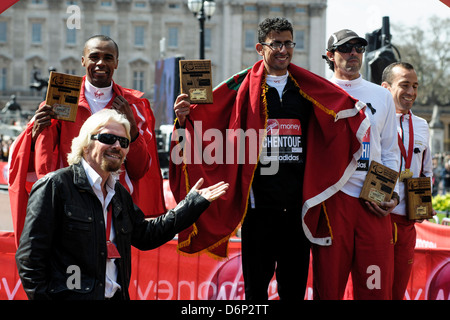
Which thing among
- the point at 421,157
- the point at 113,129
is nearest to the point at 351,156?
the point at 421,157

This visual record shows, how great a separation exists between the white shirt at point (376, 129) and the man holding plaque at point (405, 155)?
48 centimetres

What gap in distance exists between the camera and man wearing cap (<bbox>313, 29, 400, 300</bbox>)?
402 centimetres

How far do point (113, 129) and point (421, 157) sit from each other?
2575mm

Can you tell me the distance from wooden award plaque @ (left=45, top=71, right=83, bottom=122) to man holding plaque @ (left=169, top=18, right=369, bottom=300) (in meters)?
0.65

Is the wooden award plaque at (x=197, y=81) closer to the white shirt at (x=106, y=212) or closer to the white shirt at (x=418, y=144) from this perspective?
the white shirt at (x=106, y=212)

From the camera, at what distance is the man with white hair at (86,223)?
318 centimetres

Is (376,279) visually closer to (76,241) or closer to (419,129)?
(419,129)

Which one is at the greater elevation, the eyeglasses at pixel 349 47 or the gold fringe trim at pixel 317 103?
the eyeglasses at pixel 349 47


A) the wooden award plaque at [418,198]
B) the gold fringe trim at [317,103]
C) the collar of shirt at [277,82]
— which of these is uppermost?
the collar of shirt at [277,82]

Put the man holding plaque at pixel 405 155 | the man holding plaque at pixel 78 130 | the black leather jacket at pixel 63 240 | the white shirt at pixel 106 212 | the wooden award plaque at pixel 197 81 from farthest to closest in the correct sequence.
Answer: the man holding plaque at pixel 405 155 → the man holding plaque at pixel 78 130 → the wooden award plaque at pixel 197 81 → the white shirt at pixel 106 212 → the black leather jacket at pixel 63 240

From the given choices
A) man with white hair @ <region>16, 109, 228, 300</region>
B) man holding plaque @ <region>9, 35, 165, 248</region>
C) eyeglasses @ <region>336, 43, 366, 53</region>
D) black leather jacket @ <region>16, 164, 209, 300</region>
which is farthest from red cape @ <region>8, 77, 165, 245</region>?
eyeglasses @ <region>336, 43, 366, 53</region>

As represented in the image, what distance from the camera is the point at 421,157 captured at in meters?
4.95

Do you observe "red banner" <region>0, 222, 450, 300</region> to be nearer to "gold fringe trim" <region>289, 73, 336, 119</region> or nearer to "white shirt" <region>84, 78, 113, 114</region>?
"white shirt" <region>84, 78, 113, 114</region>

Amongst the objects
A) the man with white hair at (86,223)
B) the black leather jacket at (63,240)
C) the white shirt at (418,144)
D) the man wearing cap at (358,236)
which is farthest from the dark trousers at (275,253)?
the white shirt at (418,144)
